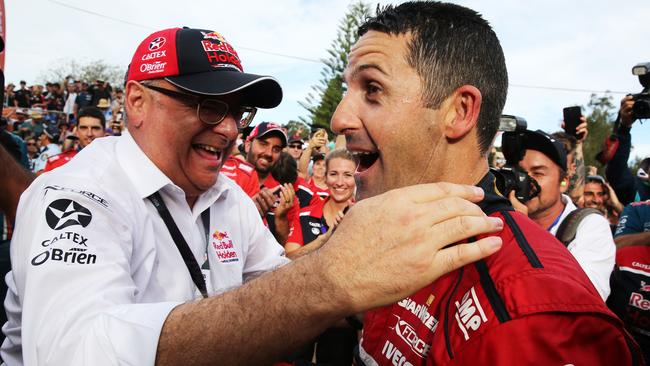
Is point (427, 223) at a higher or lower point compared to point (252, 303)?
higher

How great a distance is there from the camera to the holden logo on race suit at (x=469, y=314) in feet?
4.21

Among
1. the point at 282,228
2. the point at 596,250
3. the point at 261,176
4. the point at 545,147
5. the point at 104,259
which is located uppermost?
the point at 545,147

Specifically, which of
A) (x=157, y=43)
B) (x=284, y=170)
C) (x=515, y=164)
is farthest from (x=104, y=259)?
(x=284, y=170)

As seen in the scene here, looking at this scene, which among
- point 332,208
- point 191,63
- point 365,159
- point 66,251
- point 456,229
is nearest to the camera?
point 456,229

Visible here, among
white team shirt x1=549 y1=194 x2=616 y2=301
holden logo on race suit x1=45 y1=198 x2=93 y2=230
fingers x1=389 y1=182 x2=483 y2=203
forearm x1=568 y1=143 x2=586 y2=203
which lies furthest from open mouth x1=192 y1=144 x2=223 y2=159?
forearm x1=568 y1=143 x2=586 y2=203

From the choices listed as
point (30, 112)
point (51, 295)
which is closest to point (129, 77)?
point (51, 295)

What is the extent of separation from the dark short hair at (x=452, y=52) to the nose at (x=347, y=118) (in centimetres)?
24

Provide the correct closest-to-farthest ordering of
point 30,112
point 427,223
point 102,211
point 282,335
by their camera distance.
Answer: point 427,223, point 282,335, point 102,211, point 30,112

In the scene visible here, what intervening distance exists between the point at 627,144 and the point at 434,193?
413cm

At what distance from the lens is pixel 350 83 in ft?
5.73

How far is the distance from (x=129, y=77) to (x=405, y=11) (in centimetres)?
139

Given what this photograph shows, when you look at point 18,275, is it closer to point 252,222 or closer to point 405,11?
point 252,222

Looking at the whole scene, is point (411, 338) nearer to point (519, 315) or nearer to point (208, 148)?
point (519, 315)

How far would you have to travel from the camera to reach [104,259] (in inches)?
59.3
